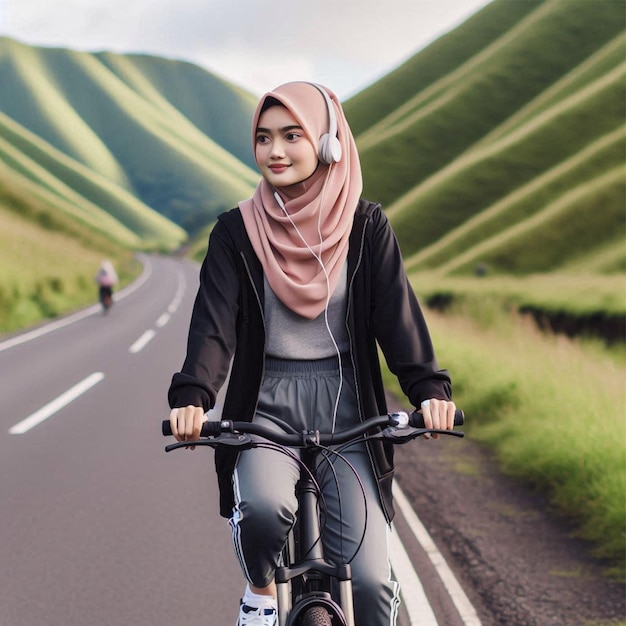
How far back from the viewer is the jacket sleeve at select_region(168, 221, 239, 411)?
2.37m

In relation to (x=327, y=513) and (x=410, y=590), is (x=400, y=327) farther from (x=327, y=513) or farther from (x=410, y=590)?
(x=410, y=590)

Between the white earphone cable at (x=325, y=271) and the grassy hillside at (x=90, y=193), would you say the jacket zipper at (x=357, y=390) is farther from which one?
the grassy hillside at (x=90, y=193)

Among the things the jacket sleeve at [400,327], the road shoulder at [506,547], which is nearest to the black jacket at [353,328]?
the jacket sleeve at [400,327]

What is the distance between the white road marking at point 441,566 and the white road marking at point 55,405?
4.09 meters

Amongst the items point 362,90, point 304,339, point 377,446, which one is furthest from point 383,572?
point 362,90

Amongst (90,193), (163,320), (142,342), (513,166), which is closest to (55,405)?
(142,342)

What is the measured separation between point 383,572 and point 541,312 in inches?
773

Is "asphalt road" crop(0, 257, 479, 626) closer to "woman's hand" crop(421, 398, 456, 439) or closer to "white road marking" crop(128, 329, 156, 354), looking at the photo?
"woman's hand" crop(421, 398, 456, 439)

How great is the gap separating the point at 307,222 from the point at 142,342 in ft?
43.2

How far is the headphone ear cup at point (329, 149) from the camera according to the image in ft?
8.29

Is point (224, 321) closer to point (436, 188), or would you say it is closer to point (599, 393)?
point (599, 393)

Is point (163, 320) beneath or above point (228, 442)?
above

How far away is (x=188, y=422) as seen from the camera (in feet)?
7.52

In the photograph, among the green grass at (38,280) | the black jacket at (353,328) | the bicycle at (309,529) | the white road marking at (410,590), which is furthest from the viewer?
the green grass at (38,280)
